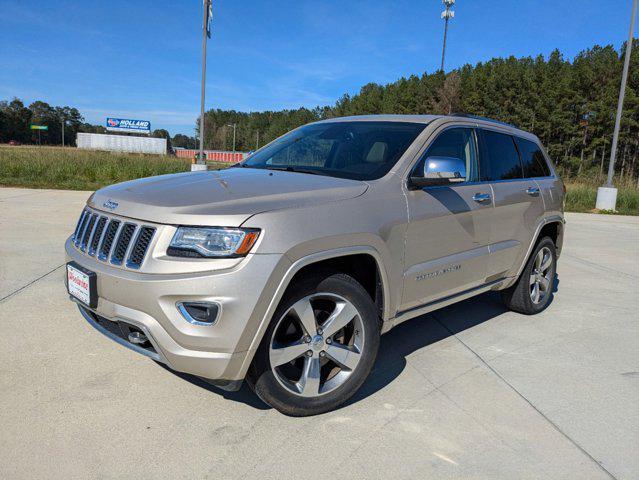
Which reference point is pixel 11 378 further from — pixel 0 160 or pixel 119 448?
pixel 0 160

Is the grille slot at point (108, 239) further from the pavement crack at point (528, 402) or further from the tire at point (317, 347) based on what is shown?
the pavement crack at point (528, 402)

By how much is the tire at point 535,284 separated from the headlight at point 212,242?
10.6 feet

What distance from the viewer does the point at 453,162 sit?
10.3 feet

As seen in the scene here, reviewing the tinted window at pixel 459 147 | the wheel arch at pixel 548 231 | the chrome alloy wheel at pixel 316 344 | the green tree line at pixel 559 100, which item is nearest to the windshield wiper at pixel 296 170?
the tinted window at pixel 459 147

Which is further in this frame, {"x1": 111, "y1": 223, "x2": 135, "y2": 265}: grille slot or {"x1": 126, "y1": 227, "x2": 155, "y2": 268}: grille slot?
{"x1": 111, "y1": 223, "x2": 135, "y2": 265}: grille slot

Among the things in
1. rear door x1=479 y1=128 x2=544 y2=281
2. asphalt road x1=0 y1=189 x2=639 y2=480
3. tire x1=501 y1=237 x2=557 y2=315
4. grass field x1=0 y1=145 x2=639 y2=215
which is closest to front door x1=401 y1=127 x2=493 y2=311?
rear door x1=479 y1=128 x2=544 y2=281

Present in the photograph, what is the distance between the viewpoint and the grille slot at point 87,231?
296 centimetres

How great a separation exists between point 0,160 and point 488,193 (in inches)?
744

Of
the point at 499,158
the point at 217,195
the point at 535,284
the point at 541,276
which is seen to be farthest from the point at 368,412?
the point at 541,276

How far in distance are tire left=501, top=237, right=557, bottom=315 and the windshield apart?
78.7 inches

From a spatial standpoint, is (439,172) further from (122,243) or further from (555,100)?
(555,100)

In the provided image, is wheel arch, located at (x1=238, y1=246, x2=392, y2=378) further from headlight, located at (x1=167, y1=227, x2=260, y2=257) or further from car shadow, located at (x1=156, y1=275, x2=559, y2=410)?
car shadow, located at (x1=156, y1=275, x2=559, y2=410)

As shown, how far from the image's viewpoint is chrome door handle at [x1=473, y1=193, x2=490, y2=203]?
377 centimetres

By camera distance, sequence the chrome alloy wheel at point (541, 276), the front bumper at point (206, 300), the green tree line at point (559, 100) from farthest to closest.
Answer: the green tree line at point (559, 100) < the chrome alloy wheel at point (541, 276) < the front bumper at point (206, 300)
